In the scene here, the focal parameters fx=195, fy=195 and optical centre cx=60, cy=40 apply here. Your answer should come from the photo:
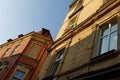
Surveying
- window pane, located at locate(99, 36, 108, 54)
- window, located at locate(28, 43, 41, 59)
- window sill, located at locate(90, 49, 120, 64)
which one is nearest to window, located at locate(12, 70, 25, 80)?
window, located at locate(28, 43, 41, 59)

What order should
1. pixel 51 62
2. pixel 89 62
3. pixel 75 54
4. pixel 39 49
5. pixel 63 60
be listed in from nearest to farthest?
pixel 89 62
pixel 75 54
pixel 63 60
pixel 51 62
pixel 39 49

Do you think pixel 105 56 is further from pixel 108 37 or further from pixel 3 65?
pixel 3 65

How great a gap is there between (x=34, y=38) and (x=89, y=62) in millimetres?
16547

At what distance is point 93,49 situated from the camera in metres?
9.95

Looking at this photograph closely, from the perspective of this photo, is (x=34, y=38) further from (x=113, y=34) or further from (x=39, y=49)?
(x=113, y=34)

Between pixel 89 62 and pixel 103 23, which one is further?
pixel 103 23

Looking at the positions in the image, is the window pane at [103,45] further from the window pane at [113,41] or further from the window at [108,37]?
the window pane at [113,41]

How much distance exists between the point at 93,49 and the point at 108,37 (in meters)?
0.96

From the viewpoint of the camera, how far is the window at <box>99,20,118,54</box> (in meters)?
9.20

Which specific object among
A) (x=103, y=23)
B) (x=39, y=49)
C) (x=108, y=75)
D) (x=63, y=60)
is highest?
(x=39, y=49)

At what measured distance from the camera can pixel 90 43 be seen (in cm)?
1057

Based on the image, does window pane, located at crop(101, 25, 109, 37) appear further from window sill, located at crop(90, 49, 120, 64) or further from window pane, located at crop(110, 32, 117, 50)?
window sill, located at crop(90, 49, 120, 64)

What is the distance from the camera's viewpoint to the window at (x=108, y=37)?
9.20 meters

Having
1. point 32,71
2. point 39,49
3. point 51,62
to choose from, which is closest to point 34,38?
point 39,49
